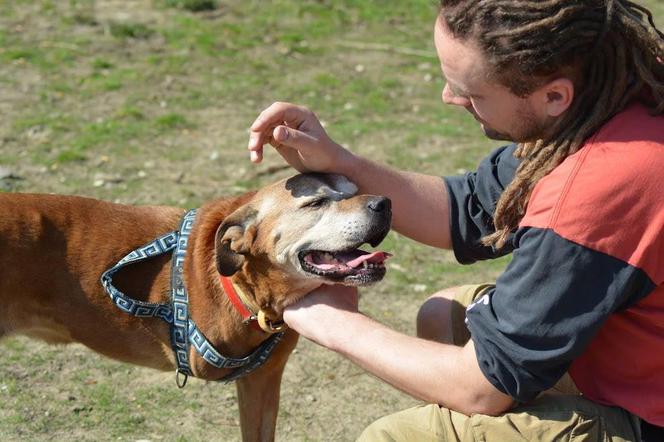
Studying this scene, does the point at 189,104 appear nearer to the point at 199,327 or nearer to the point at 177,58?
the point at 177,58

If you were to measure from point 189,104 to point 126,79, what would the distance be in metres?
0.77

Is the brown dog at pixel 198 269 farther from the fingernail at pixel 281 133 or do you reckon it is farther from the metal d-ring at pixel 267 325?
the fingernail at pixel 281 133

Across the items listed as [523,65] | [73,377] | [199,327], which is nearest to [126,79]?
[73,377]

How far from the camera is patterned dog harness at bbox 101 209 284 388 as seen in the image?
3998 mm

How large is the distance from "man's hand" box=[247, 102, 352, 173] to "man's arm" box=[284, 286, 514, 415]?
2.34 feet

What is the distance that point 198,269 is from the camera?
13.3 ft

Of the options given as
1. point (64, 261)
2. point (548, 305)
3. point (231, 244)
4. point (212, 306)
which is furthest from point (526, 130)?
point (64, 261)

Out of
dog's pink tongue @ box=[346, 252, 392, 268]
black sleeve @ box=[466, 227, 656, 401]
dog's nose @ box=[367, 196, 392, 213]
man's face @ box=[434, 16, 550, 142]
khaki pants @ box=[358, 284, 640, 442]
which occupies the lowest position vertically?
khaki pants @ box=[358, 284, 640, 442]

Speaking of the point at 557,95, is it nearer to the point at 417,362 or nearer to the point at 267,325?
the point at 417,362

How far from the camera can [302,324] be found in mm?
3381

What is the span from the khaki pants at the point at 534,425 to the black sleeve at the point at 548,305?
0.16 metres

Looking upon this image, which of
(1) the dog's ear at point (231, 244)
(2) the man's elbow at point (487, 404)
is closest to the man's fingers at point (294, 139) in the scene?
(1) the dog's ear at point (231, 244)

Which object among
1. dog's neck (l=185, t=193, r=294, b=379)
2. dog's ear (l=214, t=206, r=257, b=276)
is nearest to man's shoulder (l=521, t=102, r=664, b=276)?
dog's ear (l=214, t=206, r=257, b=276)

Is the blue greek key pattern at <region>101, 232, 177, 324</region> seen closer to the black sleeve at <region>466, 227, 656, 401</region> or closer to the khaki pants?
the khaki pants
